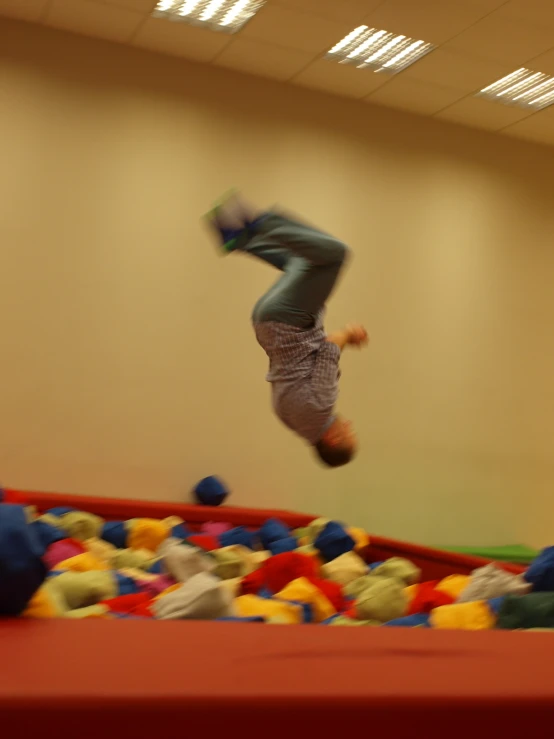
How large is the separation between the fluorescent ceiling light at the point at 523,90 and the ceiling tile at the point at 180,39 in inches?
66.0

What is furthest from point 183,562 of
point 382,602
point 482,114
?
point 482,114

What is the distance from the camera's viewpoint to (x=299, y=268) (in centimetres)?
296

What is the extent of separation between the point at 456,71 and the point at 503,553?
301 cm

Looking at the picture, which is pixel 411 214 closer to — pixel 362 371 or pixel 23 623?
pixel 362 371

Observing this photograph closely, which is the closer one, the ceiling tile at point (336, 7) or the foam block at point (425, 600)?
the foam block at point (425, 600)

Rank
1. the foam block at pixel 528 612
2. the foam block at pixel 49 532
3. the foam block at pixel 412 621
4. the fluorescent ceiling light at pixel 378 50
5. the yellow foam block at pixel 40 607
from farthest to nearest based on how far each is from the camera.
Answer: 1. the fluorescent ceiling light at pixel 378 50
2. the foam block at pixel 49 532
3. the foam block at pixel 412 621
4. the foam block at pixel 528 612
5. the yellow foam block at pixel 40 607

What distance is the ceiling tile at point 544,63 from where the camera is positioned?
4.80 metres

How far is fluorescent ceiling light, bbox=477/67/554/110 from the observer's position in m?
5.11

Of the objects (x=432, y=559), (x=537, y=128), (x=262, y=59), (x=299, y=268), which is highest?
(x=262, y=59)

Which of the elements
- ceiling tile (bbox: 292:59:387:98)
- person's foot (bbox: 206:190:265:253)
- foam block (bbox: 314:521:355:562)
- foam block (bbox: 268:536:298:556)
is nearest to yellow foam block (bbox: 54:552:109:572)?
foam block (bbox: 268:536:298:556)

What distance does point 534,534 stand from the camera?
602cm

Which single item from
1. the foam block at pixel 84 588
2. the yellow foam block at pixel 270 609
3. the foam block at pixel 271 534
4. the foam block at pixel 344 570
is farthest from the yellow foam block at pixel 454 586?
the foam block at pixel 84 588

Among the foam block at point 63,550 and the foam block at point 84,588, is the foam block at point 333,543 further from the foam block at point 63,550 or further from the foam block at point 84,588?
the foam block at point 84,588

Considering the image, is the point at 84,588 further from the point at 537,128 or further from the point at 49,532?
the point at 537,128
